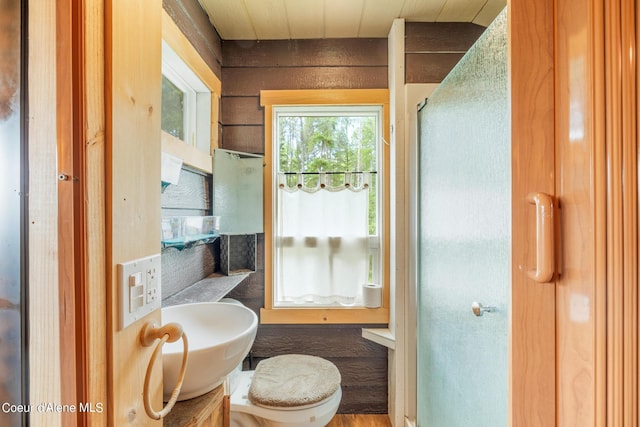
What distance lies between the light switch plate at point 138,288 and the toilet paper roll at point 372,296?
1337mm

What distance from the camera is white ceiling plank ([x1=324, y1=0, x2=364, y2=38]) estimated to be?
1510mm

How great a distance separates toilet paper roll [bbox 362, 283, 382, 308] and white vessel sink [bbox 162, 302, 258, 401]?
91 cm

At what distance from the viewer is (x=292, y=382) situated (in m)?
1.42

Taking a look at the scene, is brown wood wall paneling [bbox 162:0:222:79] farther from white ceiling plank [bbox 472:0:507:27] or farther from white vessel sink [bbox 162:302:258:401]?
white ceiling plank [bbox 472:0:507:27]

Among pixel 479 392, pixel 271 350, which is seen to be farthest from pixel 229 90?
pixel 479 392

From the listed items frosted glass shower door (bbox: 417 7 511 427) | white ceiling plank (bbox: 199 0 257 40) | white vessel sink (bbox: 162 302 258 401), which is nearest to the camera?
white vessel sink (bbox: 162 302 258 401)

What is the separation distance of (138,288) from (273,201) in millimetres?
1312

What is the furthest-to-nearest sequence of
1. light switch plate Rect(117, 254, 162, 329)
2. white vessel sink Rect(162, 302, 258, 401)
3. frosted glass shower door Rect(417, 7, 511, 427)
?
frosted glass shower door Rect(417, 7, 511, 427) < white vessel sink Rect(162, 302, 258, 401) < light switch plate Rect(117, 254, 162, 329)

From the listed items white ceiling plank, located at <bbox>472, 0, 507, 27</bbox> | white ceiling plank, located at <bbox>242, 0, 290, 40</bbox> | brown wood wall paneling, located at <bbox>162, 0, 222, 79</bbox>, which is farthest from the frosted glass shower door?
brown wood wall paneling, located at <bbox>162, 0, 222, 79</bbox>

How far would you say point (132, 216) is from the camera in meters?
0.54

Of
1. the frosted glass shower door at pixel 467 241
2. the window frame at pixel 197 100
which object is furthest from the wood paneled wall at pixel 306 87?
the frosted glass shower door at pixel 467 241

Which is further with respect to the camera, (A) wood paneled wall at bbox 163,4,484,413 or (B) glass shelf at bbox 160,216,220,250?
(A) wood paneled wall at bbox 163,4,484,413

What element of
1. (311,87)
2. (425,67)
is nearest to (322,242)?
(311,87)

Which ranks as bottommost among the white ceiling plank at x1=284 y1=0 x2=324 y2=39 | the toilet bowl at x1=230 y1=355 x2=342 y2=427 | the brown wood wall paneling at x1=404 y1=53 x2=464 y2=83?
the toilet bowl at x1=230 y1=355 x2=342 y2=427
